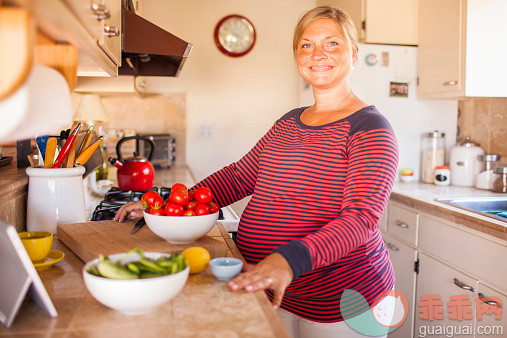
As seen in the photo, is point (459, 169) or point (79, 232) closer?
point (79, 232)

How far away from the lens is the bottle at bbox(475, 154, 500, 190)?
263cm

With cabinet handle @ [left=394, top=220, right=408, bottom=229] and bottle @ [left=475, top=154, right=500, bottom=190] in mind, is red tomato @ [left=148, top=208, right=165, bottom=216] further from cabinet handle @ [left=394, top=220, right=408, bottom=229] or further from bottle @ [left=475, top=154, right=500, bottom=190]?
bottle @ [left=475, top=154, right=500, bottom=190]

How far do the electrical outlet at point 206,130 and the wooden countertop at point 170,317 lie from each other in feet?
9.50

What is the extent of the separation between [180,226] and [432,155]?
2282 millimetres

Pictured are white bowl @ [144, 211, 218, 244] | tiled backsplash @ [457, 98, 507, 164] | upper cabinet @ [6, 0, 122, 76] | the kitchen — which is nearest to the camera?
upper cabinet @ [6, 0, 122, 76]

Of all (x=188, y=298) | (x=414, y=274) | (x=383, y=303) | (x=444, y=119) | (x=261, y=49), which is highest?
(x=261, y=49)

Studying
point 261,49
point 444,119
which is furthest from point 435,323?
point 261,49

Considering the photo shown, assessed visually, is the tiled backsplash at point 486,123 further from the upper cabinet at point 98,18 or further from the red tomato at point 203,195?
the upper cabinet at point 98,18

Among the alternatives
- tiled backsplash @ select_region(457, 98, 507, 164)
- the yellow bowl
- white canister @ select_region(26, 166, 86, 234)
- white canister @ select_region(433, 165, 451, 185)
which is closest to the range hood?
white canister @ select_region(26, 166, 86, 234)

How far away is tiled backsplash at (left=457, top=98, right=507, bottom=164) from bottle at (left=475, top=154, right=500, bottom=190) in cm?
9

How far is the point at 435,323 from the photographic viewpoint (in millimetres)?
2271

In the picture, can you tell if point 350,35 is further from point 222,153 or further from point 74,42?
point 222,153

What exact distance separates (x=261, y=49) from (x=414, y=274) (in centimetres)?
220

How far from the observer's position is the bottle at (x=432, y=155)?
2990 millimetres
